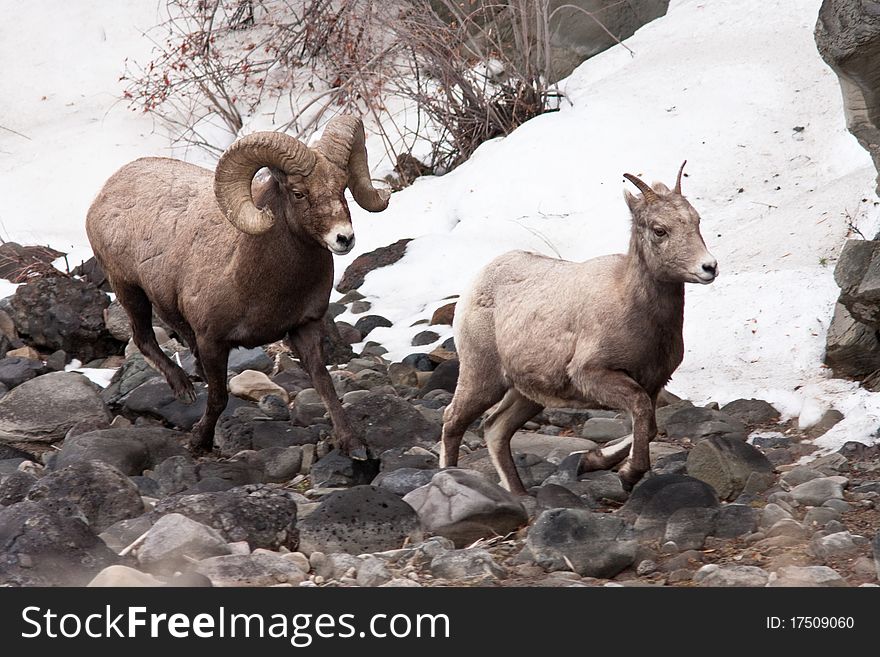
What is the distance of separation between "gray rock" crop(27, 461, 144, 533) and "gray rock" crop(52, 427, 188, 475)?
3.22 feet

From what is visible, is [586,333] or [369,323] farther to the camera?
[369,323]

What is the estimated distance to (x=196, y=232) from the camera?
8.61 metres

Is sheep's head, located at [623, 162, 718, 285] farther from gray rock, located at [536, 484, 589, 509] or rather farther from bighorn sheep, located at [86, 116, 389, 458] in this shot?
bighorn sheep, located at [86, 116, 389, 458]

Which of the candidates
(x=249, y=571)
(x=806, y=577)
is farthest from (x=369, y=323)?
(x=806, y=577)

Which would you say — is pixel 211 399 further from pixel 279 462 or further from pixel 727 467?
pixel 727 467

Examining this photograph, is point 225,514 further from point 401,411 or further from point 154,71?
point 154,71

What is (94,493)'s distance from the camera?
6648 mm

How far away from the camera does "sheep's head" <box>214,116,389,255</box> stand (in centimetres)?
773

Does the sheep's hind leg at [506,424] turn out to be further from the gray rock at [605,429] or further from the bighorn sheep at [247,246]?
the gray rock at [605,429]

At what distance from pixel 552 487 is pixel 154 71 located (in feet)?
42.2

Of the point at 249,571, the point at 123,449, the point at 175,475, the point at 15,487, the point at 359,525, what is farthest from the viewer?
the point at 123,449

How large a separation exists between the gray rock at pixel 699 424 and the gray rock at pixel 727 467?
105 cm

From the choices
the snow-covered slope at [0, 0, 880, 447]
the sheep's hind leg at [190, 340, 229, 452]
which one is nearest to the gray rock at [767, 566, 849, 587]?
the snow-covered slope at [0, 0, 880, 447]

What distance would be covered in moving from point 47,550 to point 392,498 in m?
1.65
